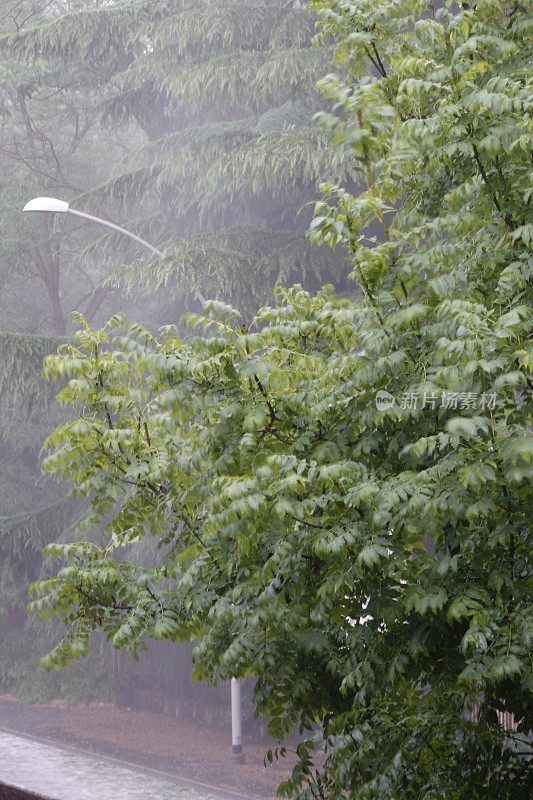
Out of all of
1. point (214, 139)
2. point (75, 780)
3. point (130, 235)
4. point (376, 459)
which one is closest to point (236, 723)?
point (130, 235)

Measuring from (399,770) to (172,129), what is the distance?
22.2 meters

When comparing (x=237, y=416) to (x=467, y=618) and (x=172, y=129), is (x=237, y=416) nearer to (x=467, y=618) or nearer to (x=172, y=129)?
(x=467, y=618)

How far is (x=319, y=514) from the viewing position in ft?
14.4

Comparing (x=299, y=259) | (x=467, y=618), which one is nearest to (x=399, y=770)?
(x=467, y=618)

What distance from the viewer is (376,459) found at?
4469 millimetres

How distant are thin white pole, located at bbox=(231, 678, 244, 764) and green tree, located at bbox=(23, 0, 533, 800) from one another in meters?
11.1

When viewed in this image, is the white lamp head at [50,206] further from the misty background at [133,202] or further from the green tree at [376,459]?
the green tree at [376,459]

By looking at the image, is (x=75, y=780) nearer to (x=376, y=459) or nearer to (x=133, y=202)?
(x=376, y=459)

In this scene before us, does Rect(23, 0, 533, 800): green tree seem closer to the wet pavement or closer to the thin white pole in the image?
the wet pavement

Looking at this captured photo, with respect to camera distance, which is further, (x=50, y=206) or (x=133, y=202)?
(x=133, y=202)

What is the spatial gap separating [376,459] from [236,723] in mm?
13353

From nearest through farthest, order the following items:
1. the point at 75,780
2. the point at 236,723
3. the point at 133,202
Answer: the point at 75,780, the point at 236,723, the point at 133,202

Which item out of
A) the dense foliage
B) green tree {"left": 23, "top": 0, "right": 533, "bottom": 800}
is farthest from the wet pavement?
the dense foliage

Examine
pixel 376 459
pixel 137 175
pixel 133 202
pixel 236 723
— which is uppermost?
pixel 137 175
